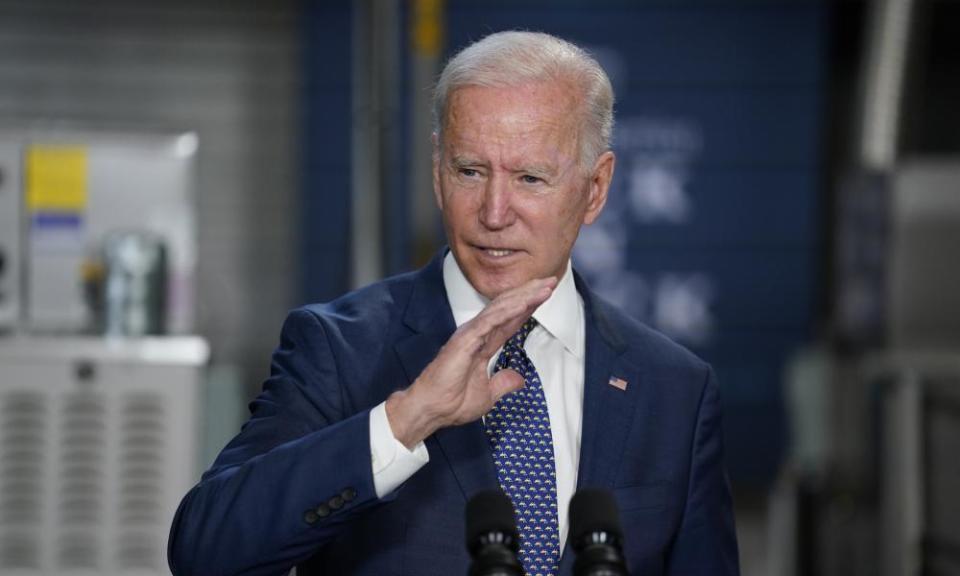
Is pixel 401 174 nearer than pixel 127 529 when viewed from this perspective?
No

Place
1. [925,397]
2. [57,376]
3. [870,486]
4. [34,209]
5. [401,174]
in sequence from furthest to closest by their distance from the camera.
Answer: [401,174] → [870,486] → [925,397] → [34,209] → [57,376]

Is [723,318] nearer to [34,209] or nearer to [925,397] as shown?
[925,397]

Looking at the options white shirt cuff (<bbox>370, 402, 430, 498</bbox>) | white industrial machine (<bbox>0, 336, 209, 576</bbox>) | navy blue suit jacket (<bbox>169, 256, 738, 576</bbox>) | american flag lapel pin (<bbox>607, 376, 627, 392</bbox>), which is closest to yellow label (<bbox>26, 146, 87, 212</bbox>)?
white industrial machine (<bbox>0, 336, 209, 576</bbox>)

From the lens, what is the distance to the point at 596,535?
1480 mm

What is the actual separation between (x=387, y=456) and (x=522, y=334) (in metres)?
0.38

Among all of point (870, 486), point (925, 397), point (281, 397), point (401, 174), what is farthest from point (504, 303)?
point (401, 174)

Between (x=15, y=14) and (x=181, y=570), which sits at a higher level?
(x=15, y=14)

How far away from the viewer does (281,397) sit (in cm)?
205

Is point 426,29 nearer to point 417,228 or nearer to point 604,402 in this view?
point 417,228

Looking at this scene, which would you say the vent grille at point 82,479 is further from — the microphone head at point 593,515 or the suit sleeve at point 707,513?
the microphone head at point 593,515

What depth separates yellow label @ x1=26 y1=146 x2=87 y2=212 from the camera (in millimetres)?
4082

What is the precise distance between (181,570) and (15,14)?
25.0 feet

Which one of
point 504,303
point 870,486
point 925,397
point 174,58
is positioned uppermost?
point 174,58

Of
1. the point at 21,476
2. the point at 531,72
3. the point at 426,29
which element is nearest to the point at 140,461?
the point at 21,476
